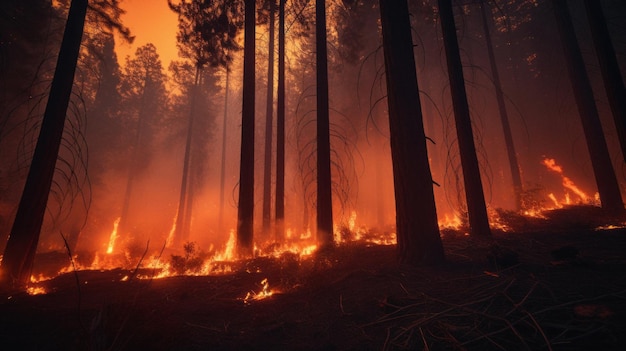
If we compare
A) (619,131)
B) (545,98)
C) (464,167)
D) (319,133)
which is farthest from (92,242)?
(545,98)

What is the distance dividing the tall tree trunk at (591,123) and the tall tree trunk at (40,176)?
17.7 m

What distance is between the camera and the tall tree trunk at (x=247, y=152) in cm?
954

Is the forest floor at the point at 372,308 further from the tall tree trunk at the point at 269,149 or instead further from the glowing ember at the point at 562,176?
the glowing ember at the point at 562,176

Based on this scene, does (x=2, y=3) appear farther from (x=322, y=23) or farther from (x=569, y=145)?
(x=569, y=145)

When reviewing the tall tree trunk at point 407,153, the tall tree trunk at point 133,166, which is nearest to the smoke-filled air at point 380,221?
the tall tree trunk at point 407,153

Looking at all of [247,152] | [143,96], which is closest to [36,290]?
[247,152]

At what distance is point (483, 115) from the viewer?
26.8m

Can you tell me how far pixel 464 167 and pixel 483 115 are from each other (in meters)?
23.4

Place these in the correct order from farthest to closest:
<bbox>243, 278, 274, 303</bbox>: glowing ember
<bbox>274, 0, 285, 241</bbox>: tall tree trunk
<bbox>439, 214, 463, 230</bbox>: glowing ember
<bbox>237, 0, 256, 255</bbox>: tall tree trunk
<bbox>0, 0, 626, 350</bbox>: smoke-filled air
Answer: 1. <bbox>274, 0, 285, 241</bbox>: tall tree trunk
2. <bbox>439, 214, 463, 230</bbox>: glowing ember
3. <bbox>237, 0, 256, 255</bbox>: tall tree trunk
4. <bbox>243, 278, 274, 303</bbox>: glowing ember
5. <bbox>0, 0, 626, 350</bbox>: smoke-filled air

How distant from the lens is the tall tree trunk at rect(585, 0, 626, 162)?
707cm

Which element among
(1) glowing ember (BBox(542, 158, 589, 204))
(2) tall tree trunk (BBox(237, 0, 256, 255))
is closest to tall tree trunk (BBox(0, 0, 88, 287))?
(2) tall tree trunk (BBox(237, 0, 256, 255))

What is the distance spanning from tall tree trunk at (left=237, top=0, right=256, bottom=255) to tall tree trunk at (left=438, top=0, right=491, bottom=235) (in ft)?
22.9

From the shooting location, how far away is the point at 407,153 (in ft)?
17.2

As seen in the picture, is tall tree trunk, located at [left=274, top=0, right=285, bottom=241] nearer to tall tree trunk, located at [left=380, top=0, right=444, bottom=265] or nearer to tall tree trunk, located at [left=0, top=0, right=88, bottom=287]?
tall tree trunk, located at [left=0, top=0, right=88, bottom=287]
